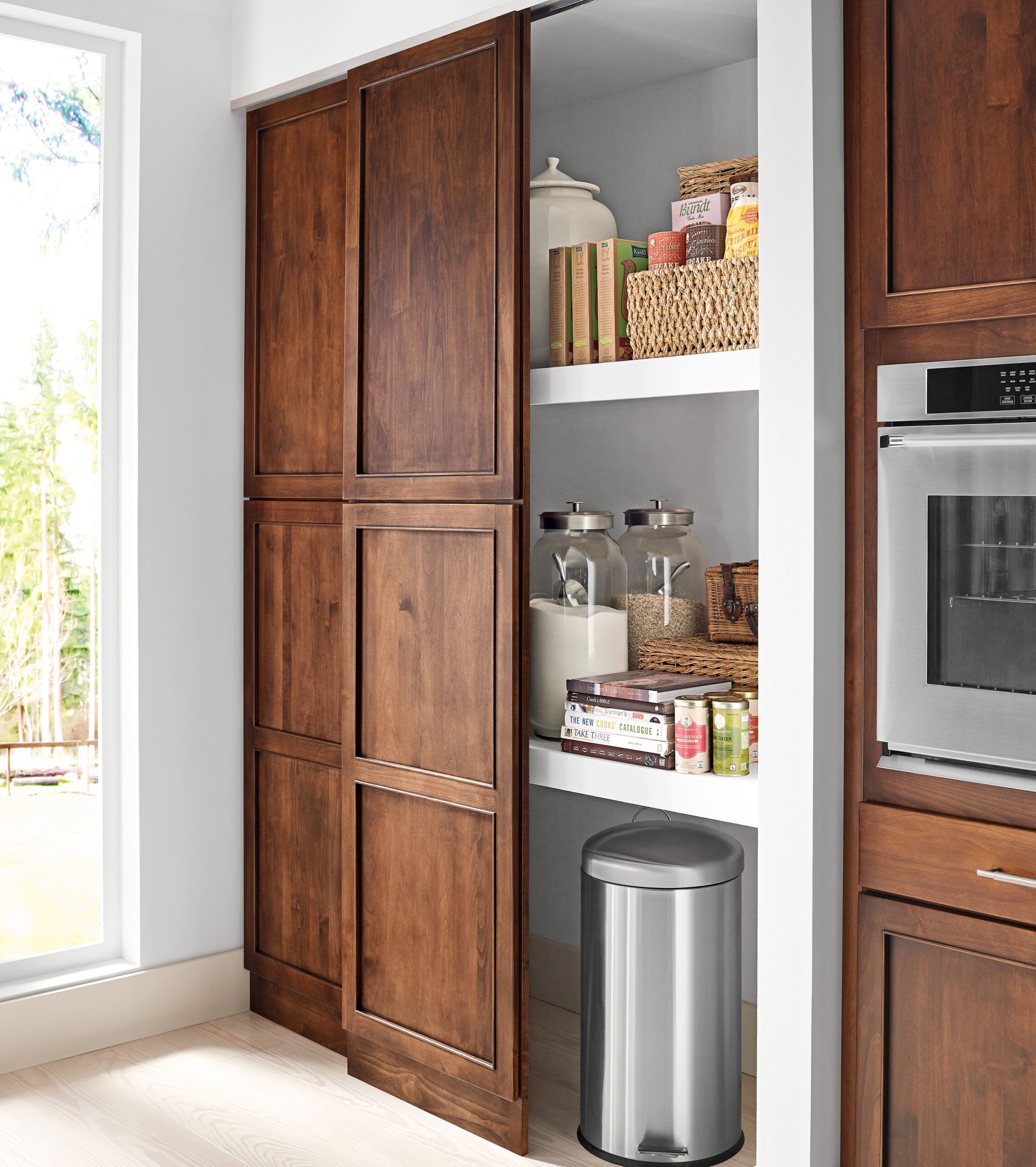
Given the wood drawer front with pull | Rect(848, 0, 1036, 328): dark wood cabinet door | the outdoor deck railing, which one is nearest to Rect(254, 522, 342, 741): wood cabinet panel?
the outdoor deck railing

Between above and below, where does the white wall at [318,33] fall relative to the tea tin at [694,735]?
above

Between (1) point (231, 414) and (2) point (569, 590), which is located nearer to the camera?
(2) point (569, 590)

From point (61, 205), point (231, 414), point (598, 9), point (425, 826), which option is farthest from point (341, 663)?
point (598, 9)

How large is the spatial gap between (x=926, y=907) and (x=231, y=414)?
2.01m

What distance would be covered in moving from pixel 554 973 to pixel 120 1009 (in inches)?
41.9

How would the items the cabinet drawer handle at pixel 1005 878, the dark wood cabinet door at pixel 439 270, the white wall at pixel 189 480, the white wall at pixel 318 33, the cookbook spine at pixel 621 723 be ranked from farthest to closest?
the white wall at pixel 189 480, the white wall at pixel 318 33, the dark wood cabinet door at pixel 439 270, the cookbook spine at pixel 621 723, the cabinet drawer handle at pixel 1005 878

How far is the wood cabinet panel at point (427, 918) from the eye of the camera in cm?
237

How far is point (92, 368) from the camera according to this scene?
114 inches

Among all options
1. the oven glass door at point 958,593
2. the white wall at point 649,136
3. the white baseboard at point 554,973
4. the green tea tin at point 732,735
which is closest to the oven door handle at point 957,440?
the oven glass door at point 958,593

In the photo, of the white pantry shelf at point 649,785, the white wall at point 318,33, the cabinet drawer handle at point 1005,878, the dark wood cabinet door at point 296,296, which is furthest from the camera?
the dark wood cabinet door at point 296,296

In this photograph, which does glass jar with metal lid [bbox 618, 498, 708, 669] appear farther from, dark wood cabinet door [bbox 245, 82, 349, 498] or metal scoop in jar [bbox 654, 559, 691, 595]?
dark wood cabinet door [bbox 245, 82, 349, 498]

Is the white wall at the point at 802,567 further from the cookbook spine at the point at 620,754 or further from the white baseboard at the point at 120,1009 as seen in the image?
the white baseboard at the point at 120,1009

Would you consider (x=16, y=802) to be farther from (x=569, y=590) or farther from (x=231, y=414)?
(x=569, y=590)

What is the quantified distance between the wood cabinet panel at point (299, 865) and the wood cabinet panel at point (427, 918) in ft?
0.48
